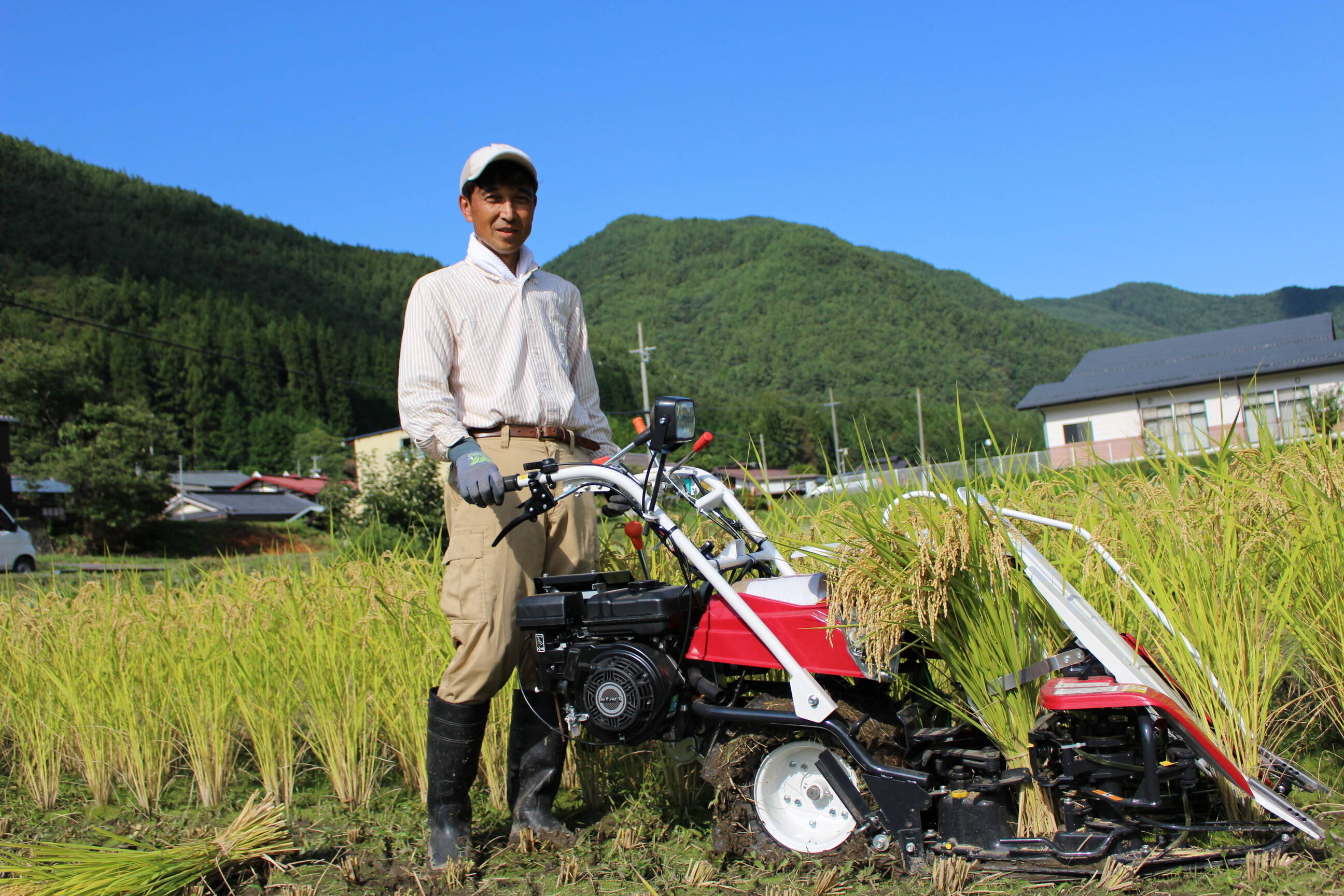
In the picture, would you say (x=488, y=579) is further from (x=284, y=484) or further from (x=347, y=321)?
(x=347, y=321)

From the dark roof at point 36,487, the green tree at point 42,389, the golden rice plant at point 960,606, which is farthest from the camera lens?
the green tree at point 42,389

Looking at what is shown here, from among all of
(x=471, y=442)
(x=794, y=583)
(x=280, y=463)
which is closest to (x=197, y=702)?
(x=471, y=442)

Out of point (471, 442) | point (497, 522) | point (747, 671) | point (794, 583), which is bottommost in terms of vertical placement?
point (747, 671)

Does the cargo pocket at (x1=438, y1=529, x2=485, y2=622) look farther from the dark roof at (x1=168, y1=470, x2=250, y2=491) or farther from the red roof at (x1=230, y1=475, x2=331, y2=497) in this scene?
the dark roof at (x1=168, y1=470, x2=250, y2=491)

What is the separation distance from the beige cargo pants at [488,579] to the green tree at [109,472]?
1408 inches

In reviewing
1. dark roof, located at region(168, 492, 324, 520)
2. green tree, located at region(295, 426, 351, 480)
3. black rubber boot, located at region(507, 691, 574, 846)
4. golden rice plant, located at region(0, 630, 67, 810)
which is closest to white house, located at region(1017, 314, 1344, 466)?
black rubber boot, located at region(507, 691, 574, 846)

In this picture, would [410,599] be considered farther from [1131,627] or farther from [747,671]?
[1131,627]

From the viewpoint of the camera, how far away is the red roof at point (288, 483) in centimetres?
7969

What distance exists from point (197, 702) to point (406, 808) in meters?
1.02

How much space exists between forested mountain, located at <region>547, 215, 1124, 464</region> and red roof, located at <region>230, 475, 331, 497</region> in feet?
89.4

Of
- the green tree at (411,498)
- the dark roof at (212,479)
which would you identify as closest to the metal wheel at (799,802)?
the green tree at (411,498)

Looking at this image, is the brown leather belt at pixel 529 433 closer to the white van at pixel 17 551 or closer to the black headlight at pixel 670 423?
the black headlight at pixel 670 423

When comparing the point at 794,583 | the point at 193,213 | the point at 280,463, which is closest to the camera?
the point at 794,583

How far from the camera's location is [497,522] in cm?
290
